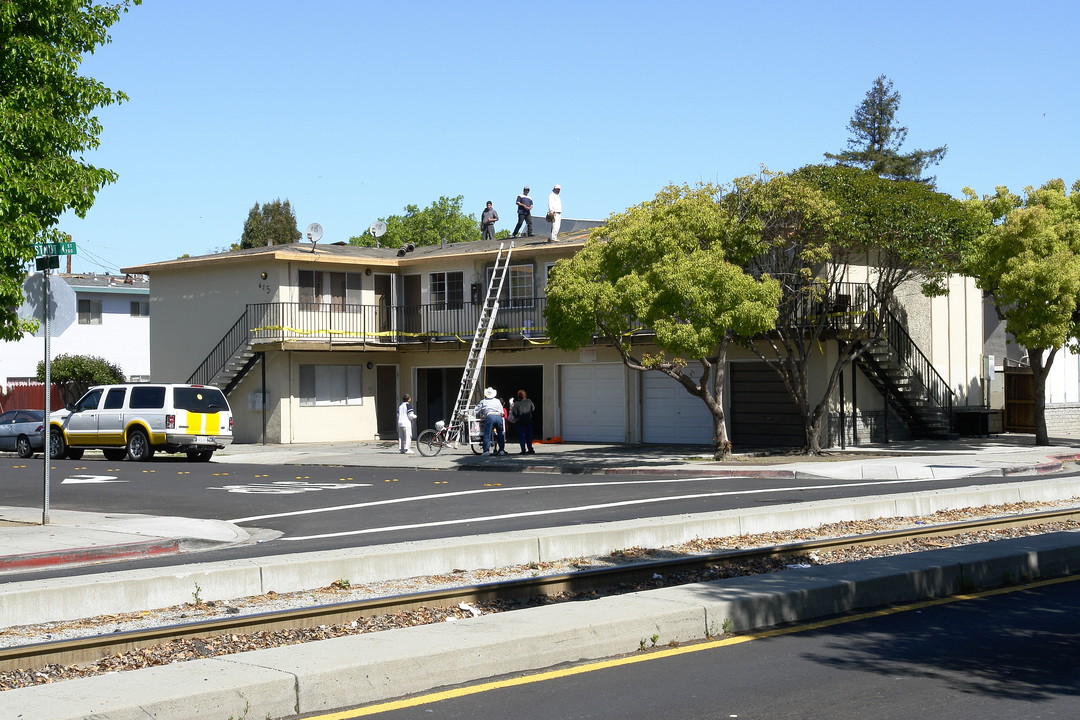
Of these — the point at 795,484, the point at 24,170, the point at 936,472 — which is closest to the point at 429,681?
the point at 24,170

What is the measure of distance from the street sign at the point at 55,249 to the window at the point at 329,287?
2387 centimetres

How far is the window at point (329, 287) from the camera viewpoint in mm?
39562

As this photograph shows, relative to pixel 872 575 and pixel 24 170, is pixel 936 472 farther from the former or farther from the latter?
pixel 24 170

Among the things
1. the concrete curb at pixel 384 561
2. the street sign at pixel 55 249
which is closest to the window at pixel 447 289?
the concrete curb at pixel 384 561

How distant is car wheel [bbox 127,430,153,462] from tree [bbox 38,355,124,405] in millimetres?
19256

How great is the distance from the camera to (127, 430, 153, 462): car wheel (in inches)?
1219

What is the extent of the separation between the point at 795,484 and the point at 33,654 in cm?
1745

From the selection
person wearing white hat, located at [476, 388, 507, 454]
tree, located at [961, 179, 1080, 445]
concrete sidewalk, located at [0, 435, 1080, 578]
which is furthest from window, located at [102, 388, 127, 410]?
tree, located at [961, 179, 1080, 445]

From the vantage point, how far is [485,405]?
31.0 m

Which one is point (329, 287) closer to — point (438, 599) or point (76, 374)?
point (76, 374)

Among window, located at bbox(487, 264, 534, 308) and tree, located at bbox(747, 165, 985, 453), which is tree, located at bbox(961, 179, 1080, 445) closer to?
tree, located at bbox(747, 165, 985, 453)

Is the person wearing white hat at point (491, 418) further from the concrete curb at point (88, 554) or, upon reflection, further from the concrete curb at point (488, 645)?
the concrete curb at point (488, 645)

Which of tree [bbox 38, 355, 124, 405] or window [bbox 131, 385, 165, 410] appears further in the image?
tree [bbox 38, 355, 124, 405]

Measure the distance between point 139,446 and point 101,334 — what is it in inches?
1009
